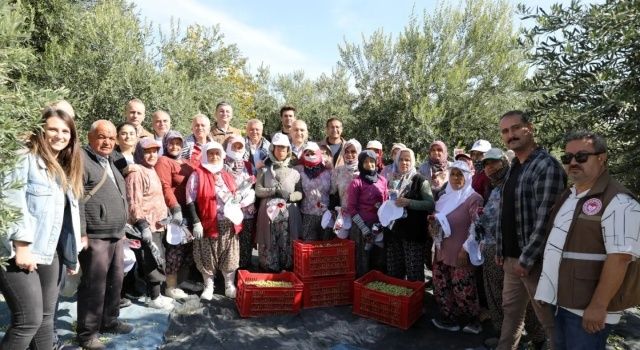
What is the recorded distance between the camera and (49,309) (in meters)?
3.06

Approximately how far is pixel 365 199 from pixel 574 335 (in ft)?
10.2

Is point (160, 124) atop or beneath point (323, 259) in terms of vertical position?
→ atop

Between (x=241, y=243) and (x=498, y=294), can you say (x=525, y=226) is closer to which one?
(x=498, y=294)

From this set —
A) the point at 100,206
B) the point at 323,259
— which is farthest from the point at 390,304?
the point at 100,206

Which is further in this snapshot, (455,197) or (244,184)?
(244,184)

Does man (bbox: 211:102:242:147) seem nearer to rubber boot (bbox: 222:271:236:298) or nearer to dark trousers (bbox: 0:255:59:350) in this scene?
rubber boot (bbox: 222:271:236:298)

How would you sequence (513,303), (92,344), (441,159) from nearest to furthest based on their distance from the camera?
(513,303)
(92,344)
(441,159)

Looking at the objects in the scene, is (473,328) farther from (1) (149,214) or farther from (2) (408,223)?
(1) (149,214)

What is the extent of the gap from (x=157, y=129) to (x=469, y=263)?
14.6ft

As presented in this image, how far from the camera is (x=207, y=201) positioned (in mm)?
5367

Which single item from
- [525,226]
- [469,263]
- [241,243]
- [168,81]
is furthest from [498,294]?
[168,81]

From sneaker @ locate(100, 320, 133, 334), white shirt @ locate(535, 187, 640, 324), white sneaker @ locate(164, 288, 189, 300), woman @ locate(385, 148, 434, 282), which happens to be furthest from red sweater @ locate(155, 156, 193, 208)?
white shirt @ locate(535, 187, 640, 324)

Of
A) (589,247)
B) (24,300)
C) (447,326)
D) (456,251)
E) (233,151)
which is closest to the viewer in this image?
(589,247)

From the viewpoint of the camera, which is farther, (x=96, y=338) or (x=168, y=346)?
(x=168, y=346)
